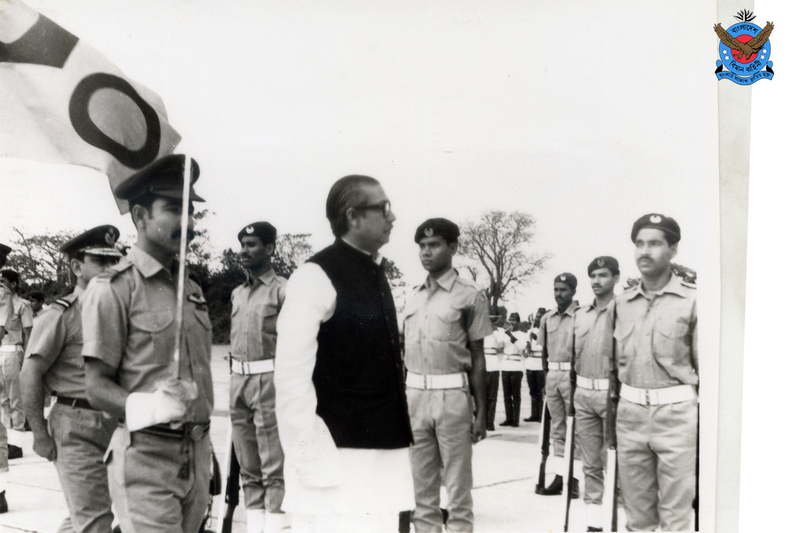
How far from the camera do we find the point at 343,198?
3.32 metres

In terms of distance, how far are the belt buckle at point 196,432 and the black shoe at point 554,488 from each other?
1.82 m

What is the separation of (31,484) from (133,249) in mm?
1437

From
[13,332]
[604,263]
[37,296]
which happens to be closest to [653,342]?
[604,263]

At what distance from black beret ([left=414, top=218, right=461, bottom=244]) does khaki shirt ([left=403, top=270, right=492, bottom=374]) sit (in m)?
0.20

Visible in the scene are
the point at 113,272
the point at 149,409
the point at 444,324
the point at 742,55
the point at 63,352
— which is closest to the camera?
the point at 149,409

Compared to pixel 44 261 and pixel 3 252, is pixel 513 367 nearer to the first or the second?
pixel 44 261

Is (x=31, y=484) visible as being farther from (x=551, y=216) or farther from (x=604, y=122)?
(x=604, y=122)

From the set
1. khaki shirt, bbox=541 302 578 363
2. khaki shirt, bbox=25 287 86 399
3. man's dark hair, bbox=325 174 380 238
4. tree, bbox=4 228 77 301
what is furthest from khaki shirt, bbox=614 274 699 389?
tree, bbox=4 228 77 301

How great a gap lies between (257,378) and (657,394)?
7.11 ft

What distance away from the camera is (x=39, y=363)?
3217 mm

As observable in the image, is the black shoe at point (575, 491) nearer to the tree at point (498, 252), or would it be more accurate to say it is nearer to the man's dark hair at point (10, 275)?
the tree at point (498, 252)

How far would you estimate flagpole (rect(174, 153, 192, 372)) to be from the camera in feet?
10.2

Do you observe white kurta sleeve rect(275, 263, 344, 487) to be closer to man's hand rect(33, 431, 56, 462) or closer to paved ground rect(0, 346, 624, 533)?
paved ground rect(0, 346, 624, 533)

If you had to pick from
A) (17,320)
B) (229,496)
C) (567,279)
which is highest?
(567,279)
